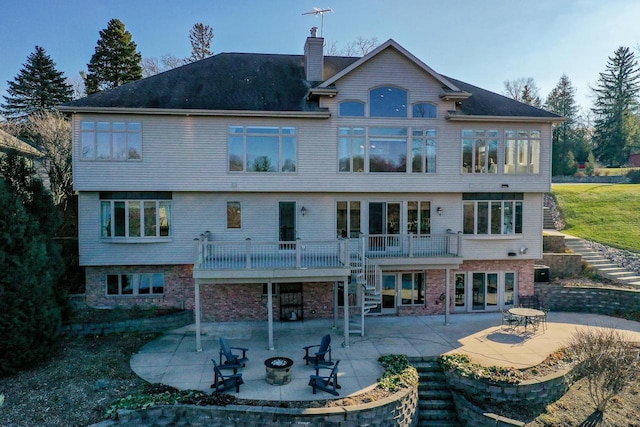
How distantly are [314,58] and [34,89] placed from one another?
92.4ft

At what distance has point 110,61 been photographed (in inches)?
1225

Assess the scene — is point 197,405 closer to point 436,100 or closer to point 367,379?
point 367,379

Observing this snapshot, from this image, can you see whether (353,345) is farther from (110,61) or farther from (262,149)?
(110,61)

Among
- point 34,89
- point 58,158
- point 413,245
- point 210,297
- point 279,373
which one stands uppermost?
point 34,89

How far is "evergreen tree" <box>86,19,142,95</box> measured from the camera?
31047 millimetres

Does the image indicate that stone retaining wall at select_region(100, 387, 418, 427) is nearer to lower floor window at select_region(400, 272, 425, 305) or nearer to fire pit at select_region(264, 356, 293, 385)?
fire pit at select_region(264, 356, 293, 385)

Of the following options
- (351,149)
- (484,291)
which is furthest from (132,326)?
(484,291)

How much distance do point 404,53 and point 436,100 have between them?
231 centimetres

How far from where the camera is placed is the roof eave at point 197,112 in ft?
43.9

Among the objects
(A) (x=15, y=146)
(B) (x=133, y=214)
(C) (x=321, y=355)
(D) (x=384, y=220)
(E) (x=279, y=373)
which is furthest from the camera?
(A) (x=15, y=146)

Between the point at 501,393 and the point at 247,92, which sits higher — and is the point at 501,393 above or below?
below

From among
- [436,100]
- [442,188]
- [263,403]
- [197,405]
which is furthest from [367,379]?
[436,100]

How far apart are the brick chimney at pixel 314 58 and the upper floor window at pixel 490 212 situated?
27.4ft

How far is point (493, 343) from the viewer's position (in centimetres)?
1244
